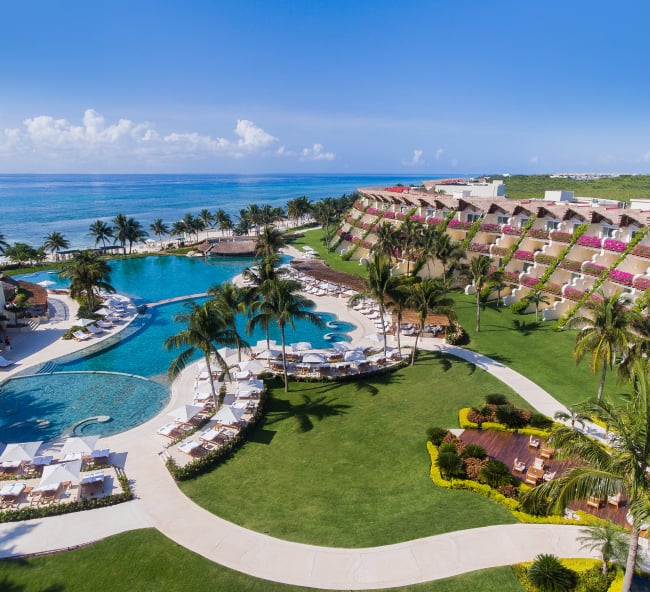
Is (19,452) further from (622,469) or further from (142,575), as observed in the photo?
(622,469)

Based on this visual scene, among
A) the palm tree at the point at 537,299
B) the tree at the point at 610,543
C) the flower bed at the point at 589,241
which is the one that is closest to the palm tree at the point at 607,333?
the tree at the point at 610,543

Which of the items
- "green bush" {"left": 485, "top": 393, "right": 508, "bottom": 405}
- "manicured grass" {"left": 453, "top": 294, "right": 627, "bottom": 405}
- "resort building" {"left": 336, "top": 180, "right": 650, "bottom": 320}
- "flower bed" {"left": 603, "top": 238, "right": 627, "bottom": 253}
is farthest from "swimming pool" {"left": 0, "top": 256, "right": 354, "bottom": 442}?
"flower bed" {"left": 603, "top": 238, "right": 627, "bottom": 253}

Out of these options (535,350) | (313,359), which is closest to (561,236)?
(535,350)

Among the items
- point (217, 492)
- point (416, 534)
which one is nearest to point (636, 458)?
point (416, 534)

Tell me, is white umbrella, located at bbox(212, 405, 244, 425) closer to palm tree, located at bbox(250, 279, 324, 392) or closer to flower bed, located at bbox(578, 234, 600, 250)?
palm tree, located at bbox(250, 279, 324, 392)

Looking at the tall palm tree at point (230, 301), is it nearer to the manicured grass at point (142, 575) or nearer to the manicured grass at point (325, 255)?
the manicured grass at point (142, 575)

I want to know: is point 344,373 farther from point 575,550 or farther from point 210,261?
point 210,261
